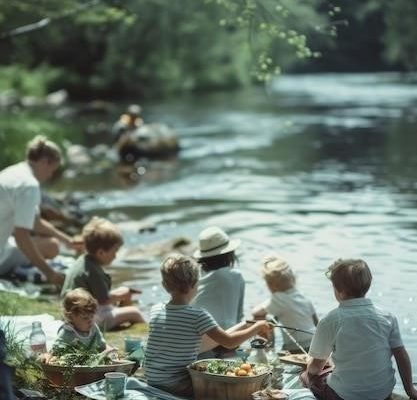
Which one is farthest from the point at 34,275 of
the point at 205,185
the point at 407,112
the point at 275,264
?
the point at 407,112

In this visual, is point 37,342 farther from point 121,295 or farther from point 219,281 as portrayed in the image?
point 121,295

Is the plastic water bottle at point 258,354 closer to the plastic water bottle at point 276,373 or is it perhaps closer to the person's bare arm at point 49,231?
the plastic water bottle at point 276,373

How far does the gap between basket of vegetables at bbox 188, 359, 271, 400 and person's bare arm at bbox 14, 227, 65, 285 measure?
3195 millimetres

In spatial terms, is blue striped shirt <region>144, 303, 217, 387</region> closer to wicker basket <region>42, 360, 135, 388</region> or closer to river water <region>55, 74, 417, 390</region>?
wicker basket <region>42, 360, 135, 388</region>

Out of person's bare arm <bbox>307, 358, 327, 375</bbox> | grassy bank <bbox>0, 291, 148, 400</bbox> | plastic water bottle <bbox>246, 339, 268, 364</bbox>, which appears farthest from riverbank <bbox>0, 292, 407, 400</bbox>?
person's bare arm <bbox>307, 358, 327, 375</bbox>

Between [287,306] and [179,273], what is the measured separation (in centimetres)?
155

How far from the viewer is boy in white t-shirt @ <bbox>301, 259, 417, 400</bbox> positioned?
5.76m

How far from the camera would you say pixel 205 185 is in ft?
60.2

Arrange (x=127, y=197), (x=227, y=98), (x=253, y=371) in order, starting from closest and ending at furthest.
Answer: (x=253, y=371) → (x=127, y=197) → (x=227, y=98)

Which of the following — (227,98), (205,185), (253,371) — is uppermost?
(253,371)

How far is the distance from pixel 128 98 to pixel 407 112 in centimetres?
1617

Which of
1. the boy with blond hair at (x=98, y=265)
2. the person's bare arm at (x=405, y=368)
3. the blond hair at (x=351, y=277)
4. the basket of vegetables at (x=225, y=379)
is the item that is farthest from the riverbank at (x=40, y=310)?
the person's bare arm at (x=405, y=368)

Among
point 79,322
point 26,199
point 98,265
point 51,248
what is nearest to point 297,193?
point 51,248

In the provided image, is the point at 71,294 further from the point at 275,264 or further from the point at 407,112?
the point at 407,112
